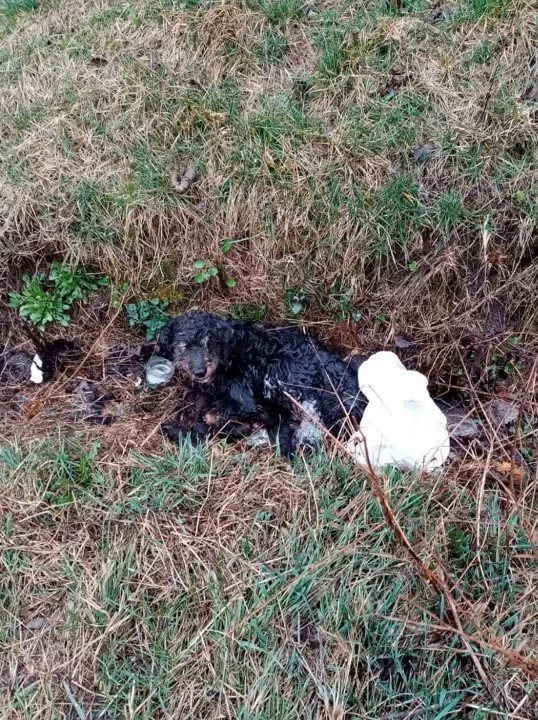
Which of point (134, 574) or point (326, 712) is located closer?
point (326, 712)

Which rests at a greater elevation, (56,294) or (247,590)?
(56,294)

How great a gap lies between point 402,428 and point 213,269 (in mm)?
1292

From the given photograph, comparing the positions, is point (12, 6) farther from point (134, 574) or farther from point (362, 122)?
point (134, 574)

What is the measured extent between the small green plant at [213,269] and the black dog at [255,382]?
25cm

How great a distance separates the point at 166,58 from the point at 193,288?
1354 mm

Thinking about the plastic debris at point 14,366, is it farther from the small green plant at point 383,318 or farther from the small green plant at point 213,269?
the small green plant at point 383,318

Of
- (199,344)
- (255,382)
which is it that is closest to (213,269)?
(199,344)

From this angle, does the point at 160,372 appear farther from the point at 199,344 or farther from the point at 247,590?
the point at 247,590

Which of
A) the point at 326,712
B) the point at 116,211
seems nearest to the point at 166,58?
the point at 116,211

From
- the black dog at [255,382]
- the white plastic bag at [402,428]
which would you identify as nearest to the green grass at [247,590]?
the white plastic bag at [402,428]

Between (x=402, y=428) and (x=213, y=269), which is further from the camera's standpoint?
(x=213, y=269)

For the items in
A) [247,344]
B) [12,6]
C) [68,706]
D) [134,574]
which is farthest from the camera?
[12,6]

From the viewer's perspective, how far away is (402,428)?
7.13ft

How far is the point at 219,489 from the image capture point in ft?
7.09
